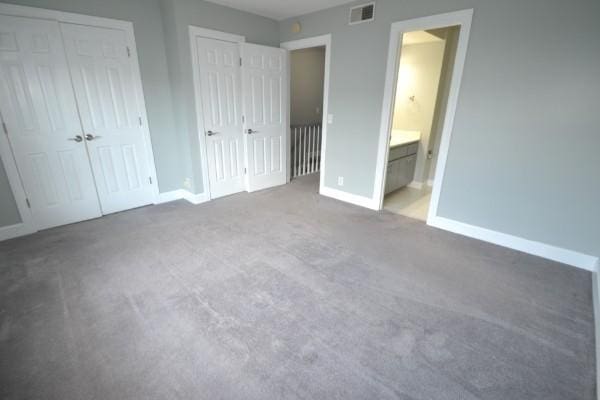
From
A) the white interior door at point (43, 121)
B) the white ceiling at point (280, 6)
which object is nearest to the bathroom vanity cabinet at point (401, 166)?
the white ceiling at point (280, 6)

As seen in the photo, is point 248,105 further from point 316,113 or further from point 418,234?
point 316,113

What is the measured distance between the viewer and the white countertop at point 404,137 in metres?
4.27

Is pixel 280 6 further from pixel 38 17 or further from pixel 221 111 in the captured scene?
pixel 38 17

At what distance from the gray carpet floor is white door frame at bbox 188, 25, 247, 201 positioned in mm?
1067

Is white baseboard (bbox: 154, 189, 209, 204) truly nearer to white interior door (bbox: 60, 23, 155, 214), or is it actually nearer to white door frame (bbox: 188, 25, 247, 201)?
white door frame (bbox: 188, 25, 247, 201)

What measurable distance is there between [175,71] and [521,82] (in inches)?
149

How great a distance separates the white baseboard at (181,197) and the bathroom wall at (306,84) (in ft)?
11.7

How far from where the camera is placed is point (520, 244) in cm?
275

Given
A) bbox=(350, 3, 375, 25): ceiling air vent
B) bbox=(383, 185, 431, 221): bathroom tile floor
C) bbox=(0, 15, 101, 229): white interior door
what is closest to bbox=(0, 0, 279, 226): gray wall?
bbox=(0, 15, 101, 229): white interior door

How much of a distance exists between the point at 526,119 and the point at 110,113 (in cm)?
441

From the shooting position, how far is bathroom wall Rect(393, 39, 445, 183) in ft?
14.1

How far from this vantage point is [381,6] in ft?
10.2

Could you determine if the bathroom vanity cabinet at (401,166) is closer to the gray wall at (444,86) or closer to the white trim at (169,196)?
the gray wall at (444,86)

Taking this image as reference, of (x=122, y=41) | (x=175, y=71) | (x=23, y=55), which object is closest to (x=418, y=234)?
(x=175, y=71)
